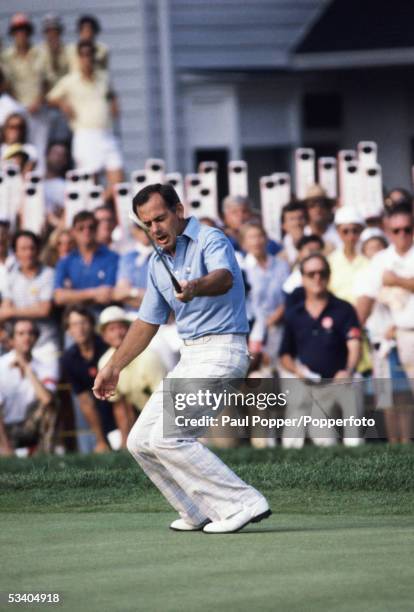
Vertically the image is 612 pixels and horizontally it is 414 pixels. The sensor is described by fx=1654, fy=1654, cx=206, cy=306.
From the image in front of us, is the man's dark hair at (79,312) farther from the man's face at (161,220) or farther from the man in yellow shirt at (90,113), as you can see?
the man's face at (161,220)

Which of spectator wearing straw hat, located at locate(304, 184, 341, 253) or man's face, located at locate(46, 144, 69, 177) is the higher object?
man's face, located at locate(46, 144, 69, 177)

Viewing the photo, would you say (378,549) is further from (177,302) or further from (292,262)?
(292,262)

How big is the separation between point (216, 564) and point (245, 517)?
38.2 inches

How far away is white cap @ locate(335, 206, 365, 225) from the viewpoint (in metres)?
13.4

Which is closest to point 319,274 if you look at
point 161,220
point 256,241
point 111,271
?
point 256,241

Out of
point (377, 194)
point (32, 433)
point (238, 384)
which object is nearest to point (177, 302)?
point (238, 384)

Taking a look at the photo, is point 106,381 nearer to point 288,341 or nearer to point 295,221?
point 288,341

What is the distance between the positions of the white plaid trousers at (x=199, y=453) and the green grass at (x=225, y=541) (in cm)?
19

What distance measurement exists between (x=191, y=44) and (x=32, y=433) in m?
8.84

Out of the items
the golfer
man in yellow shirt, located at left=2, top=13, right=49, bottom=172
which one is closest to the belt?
the golfer

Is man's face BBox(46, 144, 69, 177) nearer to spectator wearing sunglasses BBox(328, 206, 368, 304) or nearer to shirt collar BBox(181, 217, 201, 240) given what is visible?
spectator wearing sunglasses BBox(328, 206, 368, 304)

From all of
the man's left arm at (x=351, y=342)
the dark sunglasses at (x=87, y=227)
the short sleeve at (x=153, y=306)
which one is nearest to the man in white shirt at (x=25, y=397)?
the dark sunglasses at (x=87, y=227)

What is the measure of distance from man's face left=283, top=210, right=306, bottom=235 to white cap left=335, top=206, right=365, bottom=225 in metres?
0.49

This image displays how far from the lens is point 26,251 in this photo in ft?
44.7
